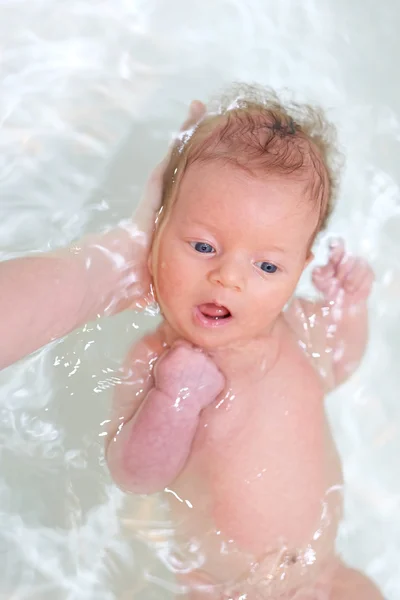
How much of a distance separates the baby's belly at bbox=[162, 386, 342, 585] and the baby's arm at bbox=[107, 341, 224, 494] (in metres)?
0.04

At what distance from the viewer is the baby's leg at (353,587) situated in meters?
1.31

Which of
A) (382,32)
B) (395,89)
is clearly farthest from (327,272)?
(382,32)

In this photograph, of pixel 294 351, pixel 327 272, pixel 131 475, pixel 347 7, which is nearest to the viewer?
pixel 131 475

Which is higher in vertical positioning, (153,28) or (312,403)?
(153,28)

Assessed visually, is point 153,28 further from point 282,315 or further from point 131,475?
point 131,475

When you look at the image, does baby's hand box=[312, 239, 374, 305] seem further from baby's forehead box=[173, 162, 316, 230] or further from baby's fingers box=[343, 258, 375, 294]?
baby's forehead box=[173, 162, 316, 230]

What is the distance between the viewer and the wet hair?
117 centimetres

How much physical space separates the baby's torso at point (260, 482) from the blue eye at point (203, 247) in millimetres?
239

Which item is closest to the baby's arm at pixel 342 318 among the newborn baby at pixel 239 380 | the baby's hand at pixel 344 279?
the baby's hand at pixel 344 279

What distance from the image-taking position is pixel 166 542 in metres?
1.39

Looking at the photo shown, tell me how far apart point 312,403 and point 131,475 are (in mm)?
335

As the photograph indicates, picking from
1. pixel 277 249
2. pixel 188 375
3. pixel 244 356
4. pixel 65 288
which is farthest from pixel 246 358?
pixel 65 288

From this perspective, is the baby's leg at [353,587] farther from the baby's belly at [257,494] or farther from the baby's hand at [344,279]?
the baby's hand at [344,279]

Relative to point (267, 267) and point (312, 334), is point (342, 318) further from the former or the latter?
point (267, 267)
